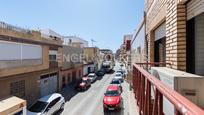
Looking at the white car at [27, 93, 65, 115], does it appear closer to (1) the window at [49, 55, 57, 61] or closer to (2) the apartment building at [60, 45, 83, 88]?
(1) the window at [49, 55, 57, 61]

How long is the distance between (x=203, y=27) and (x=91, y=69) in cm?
4956

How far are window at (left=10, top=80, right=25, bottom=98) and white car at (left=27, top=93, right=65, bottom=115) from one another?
215 cm

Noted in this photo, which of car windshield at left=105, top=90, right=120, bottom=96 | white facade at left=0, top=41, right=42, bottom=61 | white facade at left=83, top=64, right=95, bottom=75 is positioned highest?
white facade at left=0, top=41, right=42, bottom=61

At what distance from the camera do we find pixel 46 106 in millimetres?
16328

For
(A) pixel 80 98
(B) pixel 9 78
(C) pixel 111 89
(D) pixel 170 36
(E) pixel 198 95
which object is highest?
(D) pixel 170 36

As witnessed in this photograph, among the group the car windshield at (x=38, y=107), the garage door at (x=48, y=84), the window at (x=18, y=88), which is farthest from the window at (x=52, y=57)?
the car windshield at (x=38, y=107)

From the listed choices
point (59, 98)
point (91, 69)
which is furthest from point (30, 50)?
point (91, 69)

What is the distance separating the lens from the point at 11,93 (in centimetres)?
1689

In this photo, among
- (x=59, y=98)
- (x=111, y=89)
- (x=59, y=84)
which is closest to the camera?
(x=59, y=98)

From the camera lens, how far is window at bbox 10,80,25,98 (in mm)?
17027

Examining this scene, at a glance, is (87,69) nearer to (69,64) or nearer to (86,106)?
(69,64)

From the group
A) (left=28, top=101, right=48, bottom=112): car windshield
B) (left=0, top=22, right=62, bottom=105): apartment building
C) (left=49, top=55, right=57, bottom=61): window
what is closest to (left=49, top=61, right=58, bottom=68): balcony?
(left=0, top=22, right=62, bottom=105): apartment building

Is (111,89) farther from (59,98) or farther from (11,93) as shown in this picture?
(11,93)

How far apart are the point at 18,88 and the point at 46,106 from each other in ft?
10.9
